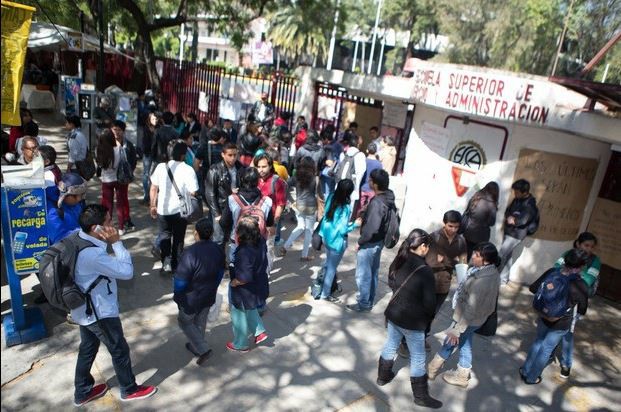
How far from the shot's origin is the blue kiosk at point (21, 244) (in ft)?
14.3

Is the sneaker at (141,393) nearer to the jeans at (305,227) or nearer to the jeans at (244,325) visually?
the jeans at (244,325)

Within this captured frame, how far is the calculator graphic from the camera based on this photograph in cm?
442

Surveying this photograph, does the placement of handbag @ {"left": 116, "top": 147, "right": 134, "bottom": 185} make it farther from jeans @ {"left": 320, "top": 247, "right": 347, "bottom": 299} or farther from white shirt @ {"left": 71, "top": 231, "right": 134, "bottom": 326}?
white shirt @ {"left": 71, "top": 231, "right": 134, "bottom": 326}

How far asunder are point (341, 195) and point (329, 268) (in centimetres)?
95

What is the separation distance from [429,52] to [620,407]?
58.6 m

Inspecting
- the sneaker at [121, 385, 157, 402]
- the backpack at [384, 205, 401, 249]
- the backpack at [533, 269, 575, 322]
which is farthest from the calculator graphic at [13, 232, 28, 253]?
the backpack at [533, 269, 575, 322]

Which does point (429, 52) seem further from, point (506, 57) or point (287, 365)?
point (287, 365)

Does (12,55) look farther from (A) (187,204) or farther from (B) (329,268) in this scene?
(B) (329,268)

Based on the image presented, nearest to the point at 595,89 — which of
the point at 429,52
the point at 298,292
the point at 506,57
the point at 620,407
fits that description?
the point at 620,407

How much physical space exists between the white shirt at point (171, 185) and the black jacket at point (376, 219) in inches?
84.8

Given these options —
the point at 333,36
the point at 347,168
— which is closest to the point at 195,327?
the point at 347,168

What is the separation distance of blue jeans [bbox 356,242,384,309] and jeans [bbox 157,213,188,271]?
2.26m

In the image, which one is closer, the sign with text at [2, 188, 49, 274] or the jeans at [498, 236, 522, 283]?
the sign with text at [2, 188, 49, 274]

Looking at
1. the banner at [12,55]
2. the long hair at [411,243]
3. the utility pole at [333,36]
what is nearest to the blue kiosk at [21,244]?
the banner at [12,55]
